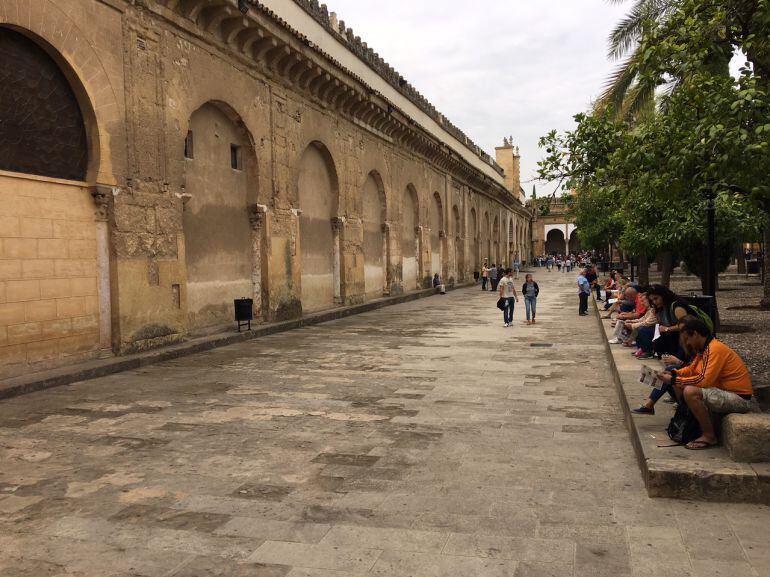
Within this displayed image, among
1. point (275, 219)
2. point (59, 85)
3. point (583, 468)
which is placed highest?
point (59, 85)

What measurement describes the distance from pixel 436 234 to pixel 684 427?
25.1 metres

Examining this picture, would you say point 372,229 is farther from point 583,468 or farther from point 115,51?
point 583,468

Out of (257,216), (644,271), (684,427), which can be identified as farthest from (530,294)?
(684,427)

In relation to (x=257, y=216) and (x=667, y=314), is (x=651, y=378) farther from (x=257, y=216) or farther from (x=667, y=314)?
(x=257, y=216)

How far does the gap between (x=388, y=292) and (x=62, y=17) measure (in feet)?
49.4

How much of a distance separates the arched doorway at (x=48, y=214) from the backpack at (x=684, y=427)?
7.47 meters

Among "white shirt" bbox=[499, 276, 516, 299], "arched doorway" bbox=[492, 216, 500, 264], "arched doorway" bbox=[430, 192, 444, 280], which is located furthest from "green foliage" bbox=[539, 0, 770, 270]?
"arched doorway" bbox=[492, 216, 500, 264]

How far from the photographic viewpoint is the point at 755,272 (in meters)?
31.1

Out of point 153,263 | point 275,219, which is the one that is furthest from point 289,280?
point 153,263

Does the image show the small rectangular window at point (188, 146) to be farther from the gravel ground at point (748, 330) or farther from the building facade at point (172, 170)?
the gravel ground at point (748, 330)

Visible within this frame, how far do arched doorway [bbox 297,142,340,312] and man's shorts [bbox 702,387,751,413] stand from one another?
40.4 feet

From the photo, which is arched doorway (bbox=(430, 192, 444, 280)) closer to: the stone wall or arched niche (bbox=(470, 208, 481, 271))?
arched niche (bbox=(470, 208, 481, 271))

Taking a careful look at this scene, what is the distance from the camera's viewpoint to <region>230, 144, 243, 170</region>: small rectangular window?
43.4ft

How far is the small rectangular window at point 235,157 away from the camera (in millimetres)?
13237
